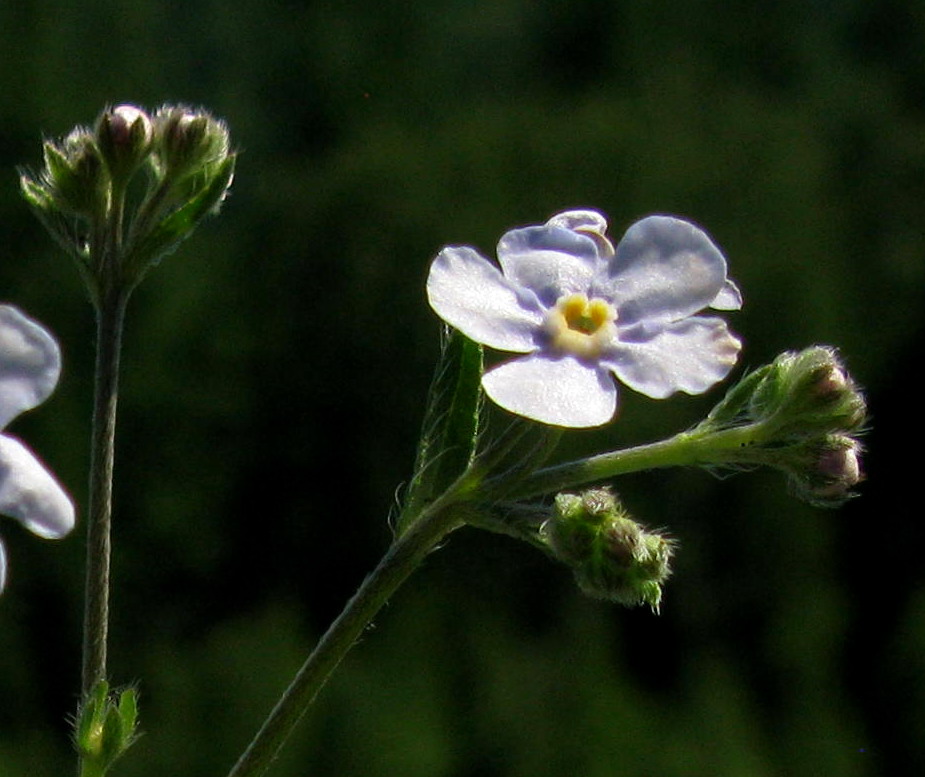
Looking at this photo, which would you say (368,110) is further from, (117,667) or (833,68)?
(117,667)

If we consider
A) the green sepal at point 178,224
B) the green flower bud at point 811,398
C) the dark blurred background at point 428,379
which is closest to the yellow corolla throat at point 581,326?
the green flower bud at point 811,398

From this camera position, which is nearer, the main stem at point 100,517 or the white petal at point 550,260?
the main stem at point 100,517

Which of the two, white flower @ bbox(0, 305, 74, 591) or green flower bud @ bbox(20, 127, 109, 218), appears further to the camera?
green flower bud @ bbox(20, 127, 109, 218)

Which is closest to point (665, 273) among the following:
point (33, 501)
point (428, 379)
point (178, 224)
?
point (178, 224)

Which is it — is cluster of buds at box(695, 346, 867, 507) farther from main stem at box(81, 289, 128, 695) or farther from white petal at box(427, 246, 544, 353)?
main stem at box(81, 289, 128, 695)

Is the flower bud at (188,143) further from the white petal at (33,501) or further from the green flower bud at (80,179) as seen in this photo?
the white petal at (33,501)

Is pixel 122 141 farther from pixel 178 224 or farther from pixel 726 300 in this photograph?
pixel 726 300

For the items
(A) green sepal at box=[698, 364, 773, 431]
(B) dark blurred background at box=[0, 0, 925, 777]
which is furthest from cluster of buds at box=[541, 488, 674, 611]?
(B) dark blurred background at box=[0, 0, 925, 777]
